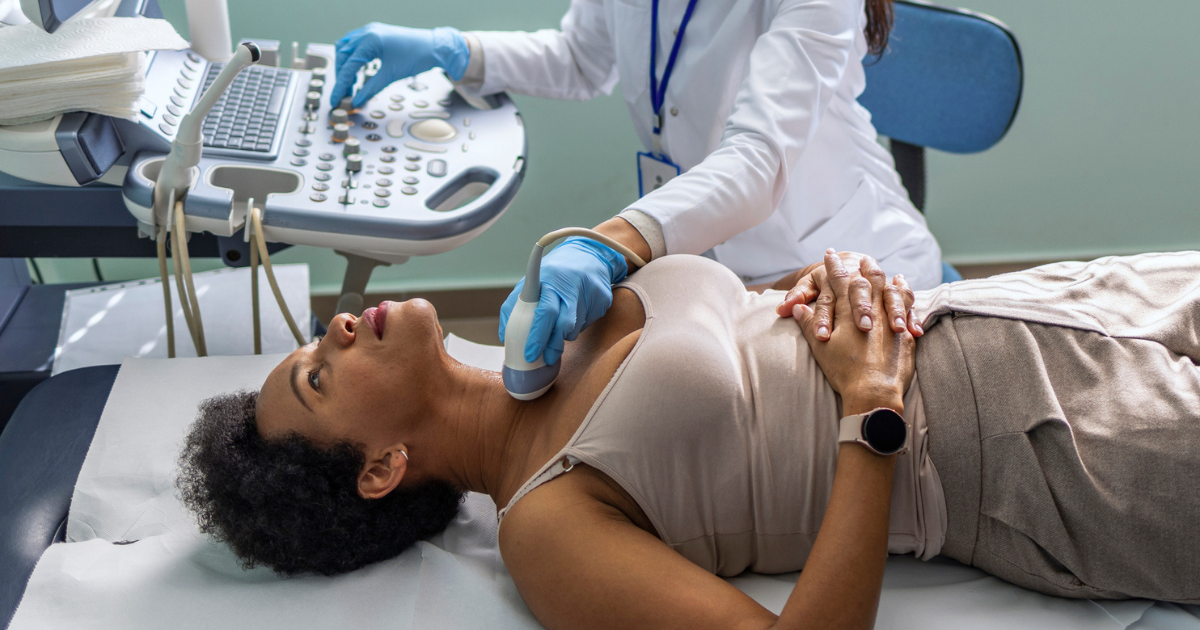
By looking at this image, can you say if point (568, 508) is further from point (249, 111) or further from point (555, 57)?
point (555, 57)

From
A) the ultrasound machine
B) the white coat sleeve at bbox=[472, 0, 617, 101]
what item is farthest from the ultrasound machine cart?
the white coat sleeve at bbox=[472, 0, 617, 101]

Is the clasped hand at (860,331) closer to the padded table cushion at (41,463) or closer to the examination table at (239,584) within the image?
the examination table at (239,584)

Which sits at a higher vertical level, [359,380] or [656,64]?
[656,64]

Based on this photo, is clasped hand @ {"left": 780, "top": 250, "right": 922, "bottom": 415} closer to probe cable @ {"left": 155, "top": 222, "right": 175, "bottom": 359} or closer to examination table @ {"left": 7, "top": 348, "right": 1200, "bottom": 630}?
examination table @ {"left": 7, "top": 348, "right": 1200, "bottom": 630}

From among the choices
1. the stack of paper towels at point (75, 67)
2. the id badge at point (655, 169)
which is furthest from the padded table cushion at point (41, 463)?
the id badge at point (655, 169)

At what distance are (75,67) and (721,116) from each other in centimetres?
101

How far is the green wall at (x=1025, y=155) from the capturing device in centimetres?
218

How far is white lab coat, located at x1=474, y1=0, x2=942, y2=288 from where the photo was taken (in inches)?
47.8

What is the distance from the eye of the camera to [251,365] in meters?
1.38

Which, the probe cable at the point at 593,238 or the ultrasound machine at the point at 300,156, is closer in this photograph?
the probe cable at the point at 593,238

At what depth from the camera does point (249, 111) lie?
1463 mm

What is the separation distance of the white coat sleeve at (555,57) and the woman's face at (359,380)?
2.49 ft

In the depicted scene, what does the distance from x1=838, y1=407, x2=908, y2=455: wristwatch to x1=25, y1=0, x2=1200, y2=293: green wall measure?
1.59m

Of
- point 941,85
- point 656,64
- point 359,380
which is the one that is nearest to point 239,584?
point 359,380
